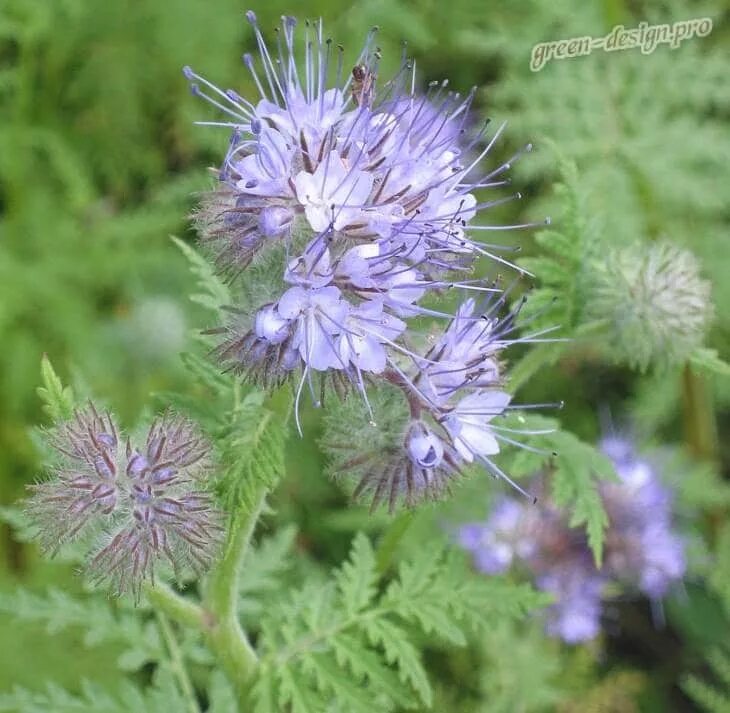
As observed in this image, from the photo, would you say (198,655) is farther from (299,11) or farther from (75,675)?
(299,11)

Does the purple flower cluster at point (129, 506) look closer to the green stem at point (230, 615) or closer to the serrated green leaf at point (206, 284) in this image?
the green stem at point (230, 615)

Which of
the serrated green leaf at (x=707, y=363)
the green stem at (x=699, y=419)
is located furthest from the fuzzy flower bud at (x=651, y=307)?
the green stem at (x=699, y=419)

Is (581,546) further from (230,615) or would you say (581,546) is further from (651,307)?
(230,615)

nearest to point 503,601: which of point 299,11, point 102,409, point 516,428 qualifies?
point 516,428

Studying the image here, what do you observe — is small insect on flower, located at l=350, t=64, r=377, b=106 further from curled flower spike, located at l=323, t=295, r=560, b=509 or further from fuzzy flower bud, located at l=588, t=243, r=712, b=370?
fuzzy flower bud, located at l=588, t=243, r=712, b=370

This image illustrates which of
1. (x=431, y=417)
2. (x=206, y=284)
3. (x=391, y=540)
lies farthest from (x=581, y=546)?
(x=206, y=284)

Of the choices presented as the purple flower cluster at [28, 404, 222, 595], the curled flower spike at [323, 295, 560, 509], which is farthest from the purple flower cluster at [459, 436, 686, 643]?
the purple flower cluster at [28, 404, 222, 595]
